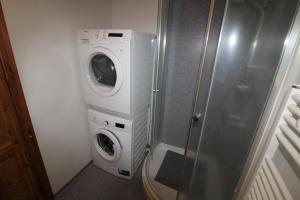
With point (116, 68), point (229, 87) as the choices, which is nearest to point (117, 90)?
point (116, 68)

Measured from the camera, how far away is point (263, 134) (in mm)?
870

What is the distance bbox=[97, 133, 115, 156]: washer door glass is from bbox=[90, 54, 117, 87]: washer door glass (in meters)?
0.66

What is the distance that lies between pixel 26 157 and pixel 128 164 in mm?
948

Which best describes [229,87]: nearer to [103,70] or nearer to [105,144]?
[103,70]

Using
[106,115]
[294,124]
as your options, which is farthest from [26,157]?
[294,124]

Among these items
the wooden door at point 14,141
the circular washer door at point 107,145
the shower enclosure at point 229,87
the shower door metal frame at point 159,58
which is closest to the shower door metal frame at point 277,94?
the shower enclosure at point 229,87

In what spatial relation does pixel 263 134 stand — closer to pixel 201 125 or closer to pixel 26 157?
pixel 201 125

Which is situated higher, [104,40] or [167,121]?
[104,40]

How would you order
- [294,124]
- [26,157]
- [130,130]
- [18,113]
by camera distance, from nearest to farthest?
[294,124]
[18,113]
[26,157]
[130,130]

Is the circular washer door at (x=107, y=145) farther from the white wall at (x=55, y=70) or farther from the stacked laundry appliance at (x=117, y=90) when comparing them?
the white wall at (x=55, y=70)

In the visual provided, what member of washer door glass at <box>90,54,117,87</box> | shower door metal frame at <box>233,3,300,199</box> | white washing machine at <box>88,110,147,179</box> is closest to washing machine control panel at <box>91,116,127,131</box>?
white washing machine at <box>88,110,147,179</box>

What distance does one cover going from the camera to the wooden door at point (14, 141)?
930 millimetres

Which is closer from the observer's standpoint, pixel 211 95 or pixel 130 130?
pixel 211 95

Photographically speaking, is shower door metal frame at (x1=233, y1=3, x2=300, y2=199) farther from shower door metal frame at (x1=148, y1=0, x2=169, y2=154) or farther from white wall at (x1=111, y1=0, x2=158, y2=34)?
white wall at (x1=111, y1=0, x2=158, y2=34)
